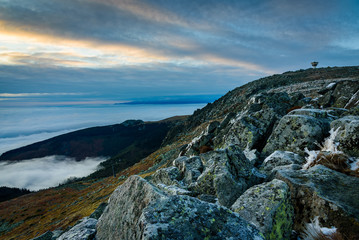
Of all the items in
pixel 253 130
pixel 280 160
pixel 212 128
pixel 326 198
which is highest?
pixel 253 130

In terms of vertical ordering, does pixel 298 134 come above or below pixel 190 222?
above

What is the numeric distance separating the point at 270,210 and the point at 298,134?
359 inches

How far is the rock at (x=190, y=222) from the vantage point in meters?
4.41

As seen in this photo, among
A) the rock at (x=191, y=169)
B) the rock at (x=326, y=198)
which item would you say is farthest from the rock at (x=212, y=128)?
the rock at (x=326, y=198)

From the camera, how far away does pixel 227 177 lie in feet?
30.2

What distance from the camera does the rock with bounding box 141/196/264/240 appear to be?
14.5 ft

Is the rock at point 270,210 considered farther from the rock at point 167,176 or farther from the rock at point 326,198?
the rock at point 167,176

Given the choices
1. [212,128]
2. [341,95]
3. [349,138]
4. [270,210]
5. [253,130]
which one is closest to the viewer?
[270,210]

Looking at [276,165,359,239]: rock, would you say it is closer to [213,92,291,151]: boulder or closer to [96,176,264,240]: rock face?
[96,176,264,240]: rock face

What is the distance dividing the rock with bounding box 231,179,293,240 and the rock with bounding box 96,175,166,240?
304 centimetres

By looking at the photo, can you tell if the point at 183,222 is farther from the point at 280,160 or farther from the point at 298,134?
the point at 298,134

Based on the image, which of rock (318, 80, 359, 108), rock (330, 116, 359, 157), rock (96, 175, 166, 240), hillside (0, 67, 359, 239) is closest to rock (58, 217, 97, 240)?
hillside (0, 67, 359, 239)

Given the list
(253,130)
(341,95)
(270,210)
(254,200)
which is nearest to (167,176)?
(254,200)

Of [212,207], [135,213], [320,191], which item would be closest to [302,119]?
[320,191]
